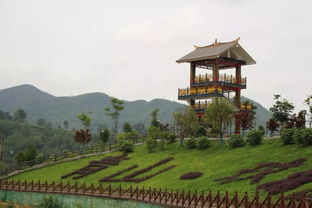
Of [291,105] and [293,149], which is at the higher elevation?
[291,105]

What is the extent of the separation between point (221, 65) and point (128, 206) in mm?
41828

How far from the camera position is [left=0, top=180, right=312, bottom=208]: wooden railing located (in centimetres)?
3206

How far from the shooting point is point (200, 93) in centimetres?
7619

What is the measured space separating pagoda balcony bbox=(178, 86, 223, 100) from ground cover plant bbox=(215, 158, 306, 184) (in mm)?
26697

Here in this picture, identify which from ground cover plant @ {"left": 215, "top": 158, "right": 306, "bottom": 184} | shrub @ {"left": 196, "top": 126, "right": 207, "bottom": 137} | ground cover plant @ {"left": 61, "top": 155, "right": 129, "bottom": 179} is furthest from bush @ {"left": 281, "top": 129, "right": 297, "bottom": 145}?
ground cover plant @ {"left": 61, "top": 155, "right": 129, "bottom": 179}

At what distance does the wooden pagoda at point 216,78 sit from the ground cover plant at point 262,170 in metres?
27.0

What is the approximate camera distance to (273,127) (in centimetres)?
6838

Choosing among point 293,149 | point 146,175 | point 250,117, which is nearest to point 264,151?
point 293,149

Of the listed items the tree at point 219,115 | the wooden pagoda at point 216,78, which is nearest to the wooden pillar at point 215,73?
the wooden pagoda at point 216,78

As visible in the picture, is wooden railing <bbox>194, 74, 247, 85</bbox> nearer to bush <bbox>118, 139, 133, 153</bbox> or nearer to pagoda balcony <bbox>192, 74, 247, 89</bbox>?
pagoda balcony <bbox>192, 74, 247, 89</bbox>

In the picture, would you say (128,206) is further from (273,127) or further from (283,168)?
(273,127)

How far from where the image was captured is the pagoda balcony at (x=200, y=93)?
243ft

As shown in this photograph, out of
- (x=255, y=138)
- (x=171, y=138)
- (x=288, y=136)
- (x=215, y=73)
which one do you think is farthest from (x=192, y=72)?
(x=288, y=136)

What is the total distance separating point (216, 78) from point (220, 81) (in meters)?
1.01
